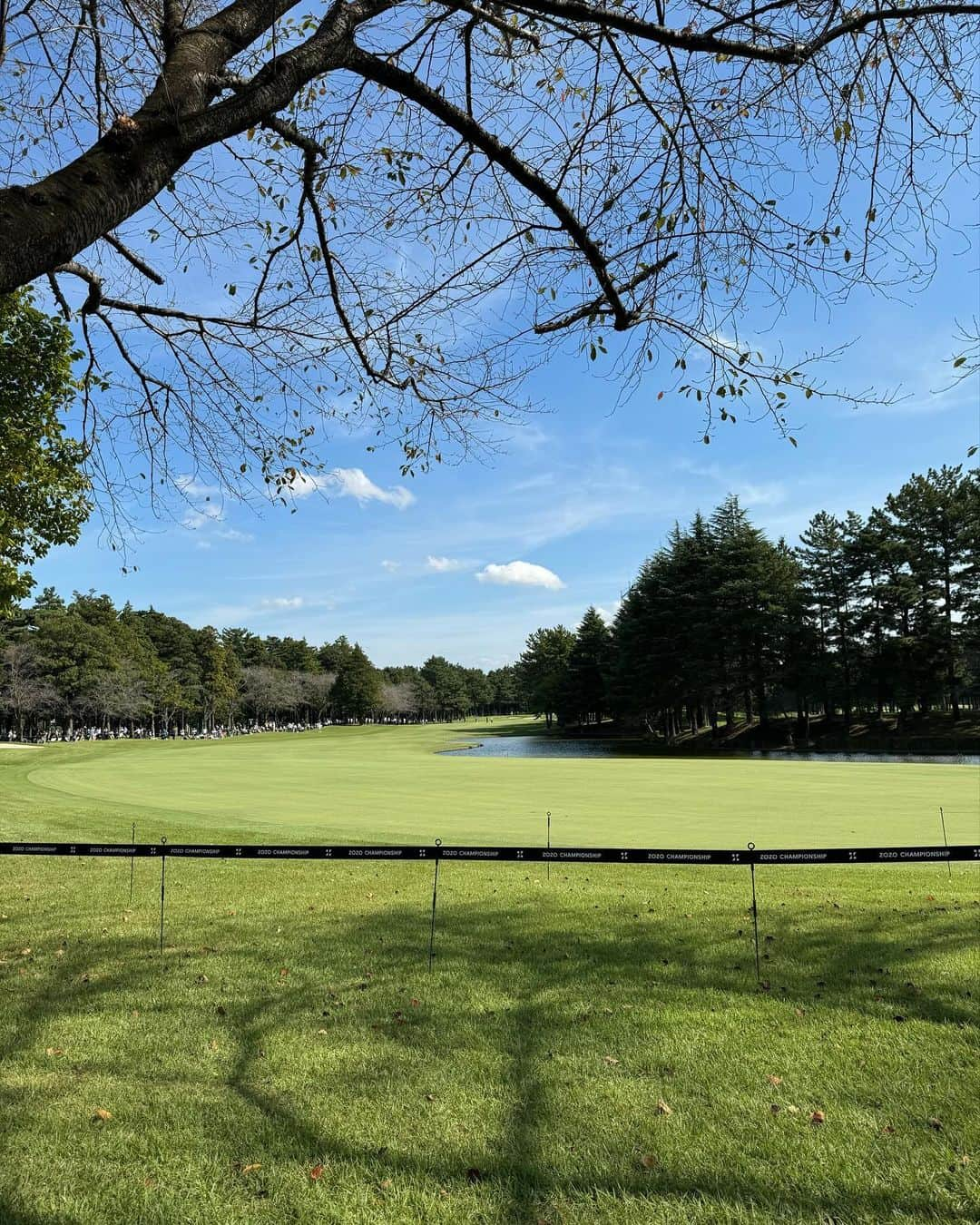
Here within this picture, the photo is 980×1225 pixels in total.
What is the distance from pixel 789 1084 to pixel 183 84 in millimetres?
5710

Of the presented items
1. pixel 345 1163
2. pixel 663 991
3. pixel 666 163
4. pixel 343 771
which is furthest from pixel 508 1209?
pixel 343 771

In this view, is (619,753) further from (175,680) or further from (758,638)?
(175,680)

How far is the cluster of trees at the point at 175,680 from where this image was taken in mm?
76125

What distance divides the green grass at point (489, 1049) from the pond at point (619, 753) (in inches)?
1293

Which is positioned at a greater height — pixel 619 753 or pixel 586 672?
pixel 586 672


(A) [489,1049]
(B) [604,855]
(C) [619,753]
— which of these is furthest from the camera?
(C) [619,753]

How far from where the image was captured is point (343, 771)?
28984 millimetres

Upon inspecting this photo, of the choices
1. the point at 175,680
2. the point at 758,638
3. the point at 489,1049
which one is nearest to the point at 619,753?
the point at 758,638

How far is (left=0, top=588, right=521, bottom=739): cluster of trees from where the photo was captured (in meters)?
76.1

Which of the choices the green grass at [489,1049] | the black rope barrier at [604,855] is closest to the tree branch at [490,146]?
the black rope barrier at [604,855]

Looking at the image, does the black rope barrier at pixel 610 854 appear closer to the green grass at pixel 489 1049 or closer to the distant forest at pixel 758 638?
the green grass at pixel 489 1049

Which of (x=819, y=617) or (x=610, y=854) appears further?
(x=819, y=617)

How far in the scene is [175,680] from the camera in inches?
3708

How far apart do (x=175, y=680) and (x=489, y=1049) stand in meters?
98.3
